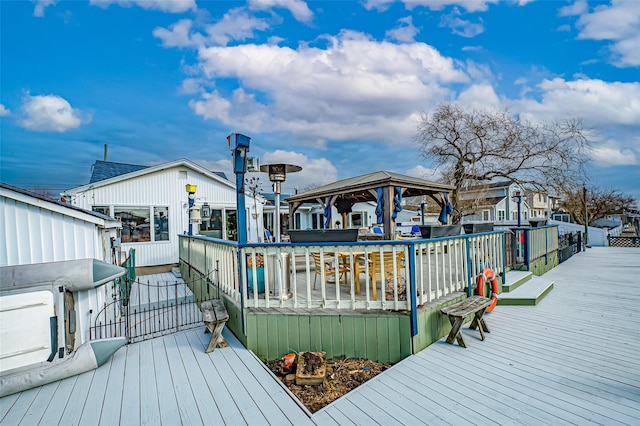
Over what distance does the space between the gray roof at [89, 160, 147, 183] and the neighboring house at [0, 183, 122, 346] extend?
795cm

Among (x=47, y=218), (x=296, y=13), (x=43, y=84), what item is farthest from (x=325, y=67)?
(x=43, y=84)

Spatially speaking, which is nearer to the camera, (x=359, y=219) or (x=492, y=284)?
(x=492, y=284)

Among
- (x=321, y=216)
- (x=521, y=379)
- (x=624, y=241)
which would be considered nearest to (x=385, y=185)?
(x=521, y=379)

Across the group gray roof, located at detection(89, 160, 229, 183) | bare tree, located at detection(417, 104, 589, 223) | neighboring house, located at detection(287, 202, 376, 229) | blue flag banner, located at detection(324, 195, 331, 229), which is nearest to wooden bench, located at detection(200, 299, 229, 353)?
blue flag banner, located at detection(324, 195, 331, 229)

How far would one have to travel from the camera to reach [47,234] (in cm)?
328

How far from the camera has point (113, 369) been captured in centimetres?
305

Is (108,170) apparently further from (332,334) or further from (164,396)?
(332,334)

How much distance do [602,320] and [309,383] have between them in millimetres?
4203

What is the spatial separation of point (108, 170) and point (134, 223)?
321cm

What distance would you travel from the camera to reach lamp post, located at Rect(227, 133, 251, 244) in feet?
11.7

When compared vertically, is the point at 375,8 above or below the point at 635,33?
above

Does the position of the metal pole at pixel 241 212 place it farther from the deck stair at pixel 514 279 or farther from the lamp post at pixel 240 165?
the deck stair at pixel 514 279

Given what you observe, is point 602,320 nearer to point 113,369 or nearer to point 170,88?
point 113,369

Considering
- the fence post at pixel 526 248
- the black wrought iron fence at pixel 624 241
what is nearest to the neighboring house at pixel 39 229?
the fence post at pixel 526 248
